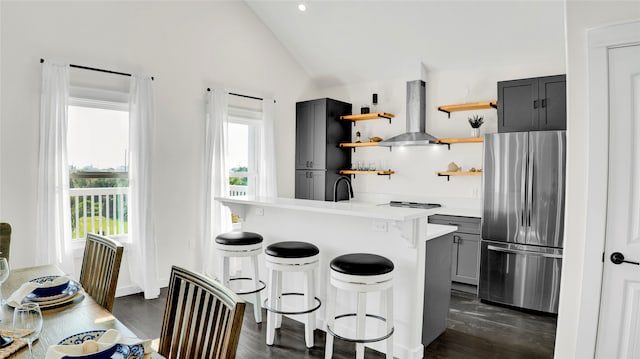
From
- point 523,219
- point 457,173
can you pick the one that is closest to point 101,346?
point 523,219

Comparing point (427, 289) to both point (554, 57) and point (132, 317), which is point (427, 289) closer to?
point (132, 317)

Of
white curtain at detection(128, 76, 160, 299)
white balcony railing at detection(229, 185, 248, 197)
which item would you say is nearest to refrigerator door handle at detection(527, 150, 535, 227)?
white balcony railing at detection(229, 185, 248, 197)

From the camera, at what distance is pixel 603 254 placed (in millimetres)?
2082

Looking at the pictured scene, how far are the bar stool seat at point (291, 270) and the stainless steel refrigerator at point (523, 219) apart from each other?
6.77 ft

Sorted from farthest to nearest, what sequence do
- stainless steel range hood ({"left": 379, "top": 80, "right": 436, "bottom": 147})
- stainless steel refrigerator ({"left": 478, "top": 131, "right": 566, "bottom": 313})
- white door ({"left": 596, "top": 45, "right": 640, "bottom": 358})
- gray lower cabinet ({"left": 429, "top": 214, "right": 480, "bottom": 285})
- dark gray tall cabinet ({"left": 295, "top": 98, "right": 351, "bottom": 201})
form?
dark gray tall cabinet ({"left": 295, "top": 98, "right": 351, "bottom": 201}), stainless steel range hood ({"left": 379, "top": 80, "right": 436, "bottom": 147}), gray lower cabinet ({"left": 429, "top": 214, "right": 480, "bottom": 285}), stainless steel refrigerator ({"left": 478, "top": 131, "right": 566, "bottom": 313}), white door ({"left": 596, "top": 45, "right": 640, "bottom": 358})

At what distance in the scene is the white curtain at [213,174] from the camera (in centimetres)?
463

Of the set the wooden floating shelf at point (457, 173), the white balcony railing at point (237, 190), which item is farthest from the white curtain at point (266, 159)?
the wooden floating shelf at point (457, 173)

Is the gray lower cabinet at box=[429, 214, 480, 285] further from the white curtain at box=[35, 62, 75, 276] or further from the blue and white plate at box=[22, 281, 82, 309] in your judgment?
the white curtain at box=[35, 62, 75, 276]

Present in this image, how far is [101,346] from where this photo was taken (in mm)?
1130

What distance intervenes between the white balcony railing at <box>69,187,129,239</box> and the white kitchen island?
1.80 meters

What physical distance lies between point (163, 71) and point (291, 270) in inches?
114

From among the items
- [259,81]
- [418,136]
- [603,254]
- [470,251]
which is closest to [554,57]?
[418,136]

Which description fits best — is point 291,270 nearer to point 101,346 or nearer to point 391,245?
point 391,245

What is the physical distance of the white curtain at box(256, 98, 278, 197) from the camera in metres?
5.33
